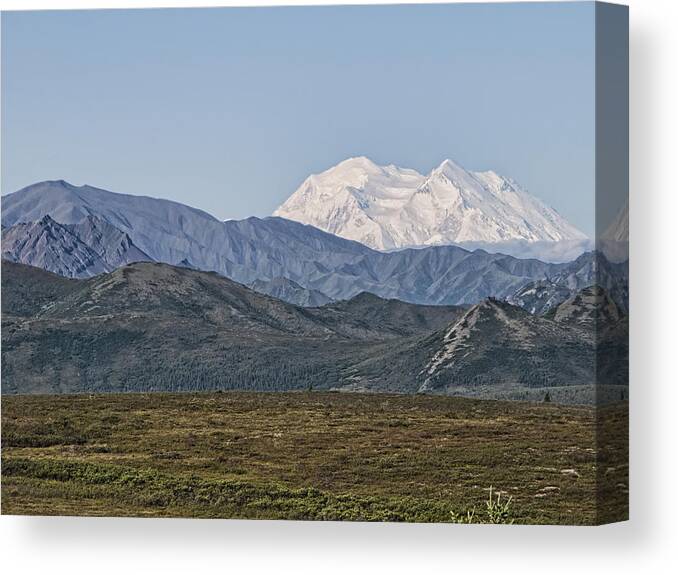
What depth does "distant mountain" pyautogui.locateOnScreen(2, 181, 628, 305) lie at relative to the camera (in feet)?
78.9

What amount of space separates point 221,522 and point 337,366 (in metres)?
2.44

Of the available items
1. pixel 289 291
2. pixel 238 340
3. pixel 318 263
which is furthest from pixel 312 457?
pixel 318 263

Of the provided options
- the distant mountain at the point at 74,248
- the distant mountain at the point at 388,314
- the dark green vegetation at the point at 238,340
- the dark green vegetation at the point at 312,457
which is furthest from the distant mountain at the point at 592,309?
the distant mountain at the point at 74,248

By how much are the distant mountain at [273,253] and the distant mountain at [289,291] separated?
0.04m

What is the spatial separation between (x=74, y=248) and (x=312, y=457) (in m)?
4.44

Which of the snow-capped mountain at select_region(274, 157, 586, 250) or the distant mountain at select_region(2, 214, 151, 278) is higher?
the snow-capped mountain at select_region(274, 157, 586, 250)

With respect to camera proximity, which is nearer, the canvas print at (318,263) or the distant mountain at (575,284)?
the distant mountain at (575,284)

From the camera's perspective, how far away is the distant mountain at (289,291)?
24.6 metres

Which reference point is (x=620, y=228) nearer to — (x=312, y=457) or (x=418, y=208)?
(x=418, y=208)

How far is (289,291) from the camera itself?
24719mm

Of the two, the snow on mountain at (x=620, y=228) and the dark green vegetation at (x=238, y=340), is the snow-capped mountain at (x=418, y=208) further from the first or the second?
the dark green vegetation at (x=238, y=340)

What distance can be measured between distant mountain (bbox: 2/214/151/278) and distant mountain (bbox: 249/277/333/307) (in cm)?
155

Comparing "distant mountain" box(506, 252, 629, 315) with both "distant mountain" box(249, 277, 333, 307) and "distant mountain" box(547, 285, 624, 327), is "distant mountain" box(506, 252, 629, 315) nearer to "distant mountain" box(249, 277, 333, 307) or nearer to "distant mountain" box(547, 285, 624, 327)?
"distant mountain" box(547, 285, 624, 327)

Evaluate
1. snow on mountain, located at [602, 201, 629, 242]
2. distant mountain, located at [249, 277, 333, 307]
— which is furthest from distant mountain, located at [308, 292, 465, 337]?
snow on mountain, located at [602, 201, 629, 242]
